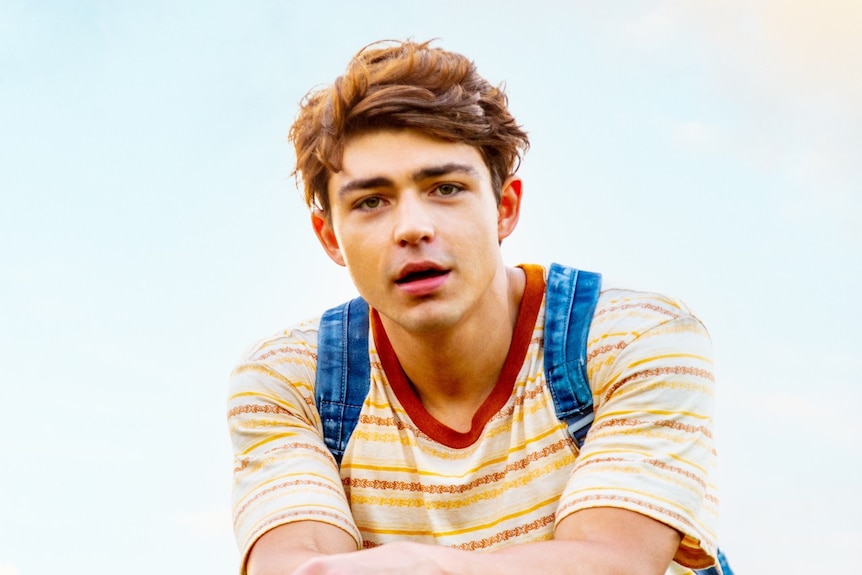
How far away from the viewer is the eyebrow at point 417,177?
4.59 metres

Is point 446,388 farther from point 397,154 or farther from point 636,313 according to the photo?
point 397,154

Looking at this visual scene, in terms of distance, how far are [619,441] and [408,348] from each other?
1.13 m

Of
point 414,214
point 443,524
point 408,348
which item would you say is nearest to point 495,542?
point 443,524

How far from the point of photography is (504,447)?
15.2ft

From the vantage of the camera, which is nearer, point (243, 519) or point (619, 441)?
point (619, 441)

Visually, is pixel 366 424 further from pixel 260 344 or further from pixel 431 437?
pixel 260 344

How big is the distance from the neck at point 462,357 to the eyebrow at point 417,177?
0.54 meters

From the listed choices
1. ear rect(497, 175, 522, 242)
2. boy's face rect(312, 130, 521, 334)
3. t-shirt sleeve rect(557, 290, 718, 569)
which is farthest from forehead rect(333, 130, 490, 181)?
t-shirt sleeve rect(557, 290, 718, 569)

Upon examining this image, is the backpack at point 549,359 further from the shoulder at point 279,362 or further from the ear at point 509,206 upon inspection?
the ear at point 509,206

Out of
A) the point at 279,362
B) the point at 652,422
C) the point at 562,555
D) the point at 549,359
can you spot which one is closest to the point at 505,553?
the point at 562,555

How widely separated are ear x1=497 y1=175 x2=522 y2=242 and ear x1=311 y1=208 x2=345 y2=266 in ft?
2.69

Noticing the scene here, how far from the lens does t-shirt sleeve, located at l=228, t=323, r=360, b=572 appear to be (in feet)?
14.4

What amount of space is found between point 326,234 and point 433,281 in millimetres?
892

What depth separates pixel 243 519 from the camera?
450 cm
